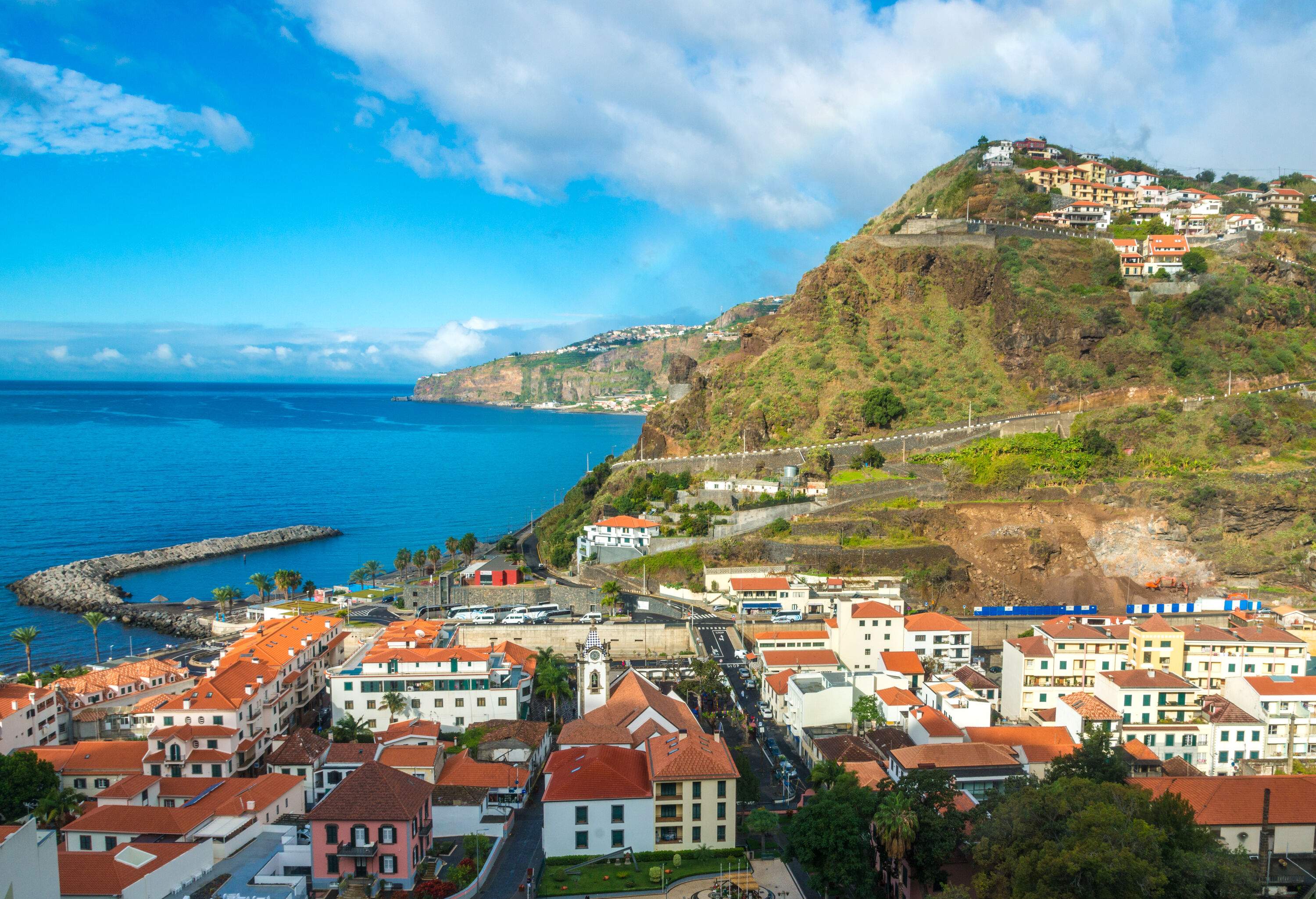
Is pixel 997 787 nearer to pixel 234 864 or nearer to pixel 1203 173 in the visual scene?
pixel 234 864

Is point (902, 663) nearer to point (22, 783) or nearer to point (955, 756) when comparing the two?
point (955, 756)

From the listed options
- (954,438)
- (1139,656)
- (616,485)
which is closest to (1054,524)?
(954,438)

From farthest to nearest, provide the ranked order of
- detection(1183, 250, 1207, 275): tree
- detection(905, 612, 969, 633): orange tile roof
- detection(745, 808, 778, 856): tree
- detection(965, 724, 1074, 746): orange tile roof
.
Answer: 1. detection(1183, 250, 1207, 275): tree
2. detection(905, 612, 969, 633): orange tile roof
3. detection(965, 724, 1074, 746): orange tile roof
4. detection(745, 808, 778, 856): tree

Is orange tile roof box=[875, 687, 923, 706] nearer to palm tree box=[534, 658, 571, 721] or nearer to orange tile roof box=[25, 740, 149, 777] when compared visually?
palm tree box=[534, 658, 571, 721]

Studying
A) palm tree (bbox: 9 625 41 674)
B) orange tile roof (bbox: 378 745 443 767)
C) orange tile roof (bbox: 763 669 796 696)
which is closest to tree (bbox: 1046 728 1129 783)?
orange tile roof (bbox: 763 669 796 696)

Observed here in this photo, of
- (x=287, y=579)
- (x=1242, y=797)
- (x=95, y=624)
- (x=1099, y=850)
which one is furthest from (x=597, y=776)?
(x=287, y=579)

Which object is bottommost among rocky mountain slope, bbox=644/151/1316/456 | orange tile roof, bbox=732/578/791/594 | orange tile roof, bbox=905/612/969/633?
orange tile roof, bbox=905/612/969/633

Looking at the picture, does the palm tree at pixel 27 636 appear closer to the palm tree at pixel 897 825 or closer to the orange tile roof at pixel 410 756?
the orange tile roof at pixel 410 756
